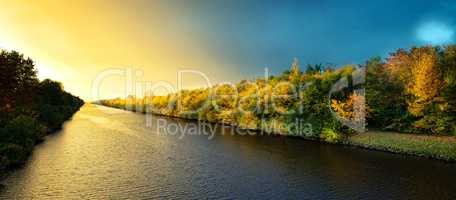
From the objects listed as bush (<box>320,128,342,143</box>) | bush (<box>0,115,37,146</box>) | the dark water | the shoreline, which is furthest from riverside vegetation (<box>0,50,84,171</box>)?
the shoreline

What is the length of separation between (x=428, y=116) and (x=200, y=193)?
1271 inches

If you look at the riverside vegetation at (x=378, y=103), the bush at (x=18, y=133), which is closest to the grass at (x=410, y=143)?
the riverside vegetation at (x=378, y=103)

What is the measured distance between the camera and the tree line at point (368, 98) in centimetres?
3550

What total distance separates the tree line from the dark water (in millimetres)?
7620

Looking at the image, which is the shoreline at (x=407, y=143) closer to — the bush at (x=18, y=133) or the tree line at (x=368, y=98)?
the tree line at (x=368, y=98)

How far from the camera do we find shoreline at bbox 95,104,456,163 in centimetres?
3139

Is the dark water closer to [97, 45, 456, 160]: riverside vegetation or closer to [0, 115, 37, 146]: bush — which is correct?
[0, 115, 37, 146]: bush

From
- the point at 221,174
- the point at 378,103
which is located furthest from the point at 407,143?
the point at 221,174

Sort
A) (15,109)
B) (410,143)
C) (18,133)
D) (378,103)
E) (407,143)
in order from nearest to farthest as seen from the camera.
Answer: (18,133) → (410,143) → (407,143) → (15,109) → (378,103)

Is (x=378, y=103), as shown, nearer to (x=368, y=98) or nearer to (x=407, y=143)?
(x=368, y=98)

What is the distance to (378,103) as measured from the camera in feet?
143

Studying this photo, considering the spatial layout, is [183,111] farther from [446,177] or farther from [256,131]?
[446,177]

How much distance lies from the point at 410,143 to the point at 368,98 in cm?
1045

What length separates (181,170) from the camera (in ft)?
85.8
